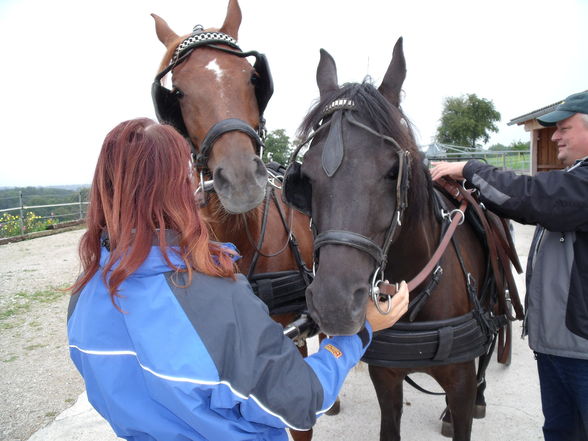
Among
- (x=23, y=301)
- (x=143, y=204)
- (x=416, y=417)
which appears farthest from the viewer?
(x=23, y=301)

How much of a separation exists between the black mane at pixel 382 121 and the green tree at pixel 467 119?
30.9 metres

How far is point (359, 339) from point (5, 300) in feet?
22.5

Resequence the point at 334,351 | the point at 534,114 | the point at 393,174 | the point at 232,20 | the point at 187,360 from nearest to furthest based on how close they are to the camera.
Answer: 1. the point at 187,360
2. the point at 334,351
3. the point at 393,174
4. the point at 232,20
5. the point at 534,114

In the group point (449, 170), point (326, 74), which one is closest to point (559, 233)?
point (449, 170)

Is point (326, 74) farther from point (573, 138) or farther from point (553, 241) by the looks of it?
point (553, 241)

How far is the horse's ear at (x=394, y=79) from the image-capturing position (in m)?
1.67

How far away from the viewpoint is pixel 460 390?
75.3 inches

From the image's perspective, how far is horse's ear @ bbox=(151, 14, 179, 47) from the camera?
2.46m

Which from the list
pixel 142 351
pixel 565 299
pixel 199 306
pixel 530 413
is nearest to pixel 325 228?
pixel 199 306

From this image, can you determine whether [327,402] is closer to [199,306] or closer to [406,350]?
[199,306]

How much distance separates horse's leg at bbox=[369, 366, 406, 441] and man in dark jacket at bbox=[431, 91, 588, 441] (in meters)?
0.74

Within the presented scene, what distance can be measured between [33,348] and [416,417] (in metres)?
4.46

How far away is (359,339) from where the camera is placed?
1356 mm

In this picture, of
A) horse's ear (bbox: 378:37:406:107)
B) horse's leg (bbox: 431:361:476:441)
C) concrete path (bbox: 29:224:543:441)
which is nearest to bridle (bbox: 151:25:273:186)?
horse's ear (bbox: 378:37:406:107)
